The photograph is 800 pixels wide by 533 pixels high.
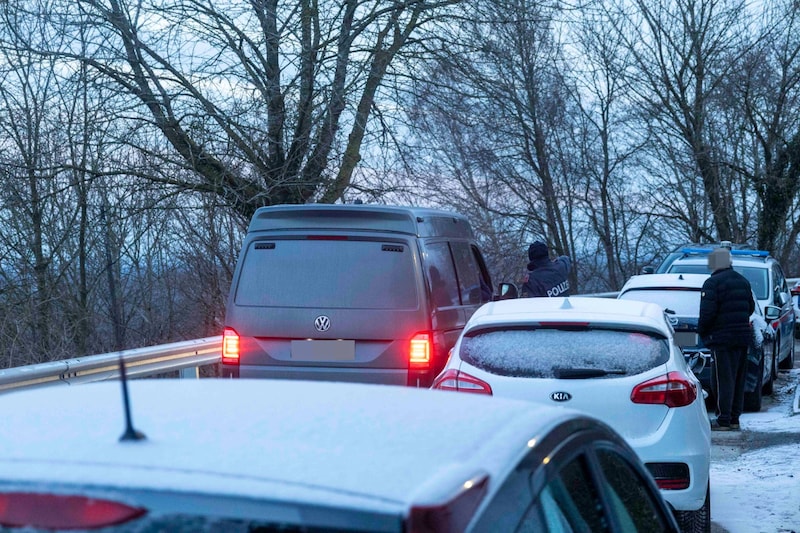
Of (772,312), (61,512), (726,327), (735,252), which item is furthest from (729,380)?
(61,512)

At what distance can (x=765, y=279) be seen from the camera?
1483 cm

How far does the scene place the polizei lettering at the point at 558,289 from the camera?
1115 cm

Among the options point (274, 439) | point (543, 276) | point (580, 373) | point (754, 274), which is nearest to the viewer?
point (274, 439)

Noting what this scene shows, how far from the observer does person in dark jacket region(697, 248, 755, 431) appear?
10.4 metres

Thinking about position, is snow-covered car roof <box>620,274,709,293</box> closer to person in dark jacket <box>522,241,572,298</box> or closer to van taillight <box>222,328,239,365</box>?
person in dark jacket <box>522,241,572,298</box>

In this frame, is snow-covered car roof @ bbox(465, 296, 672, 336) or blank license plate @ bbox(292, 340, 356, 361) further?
blank license plate @ bbox(292, 340, 356, 361)

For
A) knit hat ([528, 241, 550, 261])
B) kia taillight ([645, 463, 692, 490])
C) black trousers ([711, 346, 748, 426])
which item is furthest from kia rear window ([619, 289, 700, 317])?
kia taillight ([645, 463, 692, 490])

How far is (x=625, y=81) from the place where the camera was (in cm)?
2908

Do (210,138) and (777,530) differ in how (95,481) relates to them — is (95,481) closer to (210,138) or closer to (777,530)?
(777,530)

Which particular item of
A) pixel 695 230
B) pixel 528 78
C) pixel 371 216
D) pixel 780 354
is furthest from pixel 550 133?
pixel 371 216

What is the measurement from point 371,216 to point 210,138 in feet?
26.9

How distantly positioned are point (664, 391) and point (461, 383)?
3.92ft

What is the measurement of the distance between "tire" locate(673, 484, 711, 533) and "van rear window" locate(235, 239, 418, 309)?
8.61 ft

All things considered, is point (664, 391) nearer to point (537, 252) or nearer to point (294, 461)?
point (294, 461)
